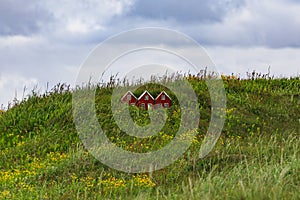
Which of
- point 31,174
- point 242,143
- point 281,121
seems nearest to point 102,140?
point 31,174

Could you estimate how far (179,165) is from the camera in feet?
33.4

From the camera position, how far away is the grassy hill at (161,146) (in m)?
7.84

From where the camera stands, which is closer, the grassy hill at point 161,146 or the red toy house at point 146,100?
the grassy hill at point 161,146

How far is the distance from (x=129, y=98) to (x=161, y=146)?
2641 millimetres

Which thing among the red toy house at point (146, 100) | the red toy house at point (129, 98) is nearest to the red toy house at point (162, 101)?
the red toy house at point (146, 100)

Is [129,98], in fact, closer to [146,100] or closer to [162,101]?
[146,100]

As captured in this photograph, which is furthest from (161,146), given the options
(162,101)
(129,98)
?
(129,98)

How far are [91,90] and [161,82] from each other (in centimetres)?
200

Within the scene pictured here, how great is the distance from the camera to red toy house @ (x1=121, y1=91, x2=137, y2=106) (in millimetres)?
13710

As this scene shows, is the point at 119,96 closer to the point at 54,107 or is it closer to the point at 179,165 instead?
the point at 54,107

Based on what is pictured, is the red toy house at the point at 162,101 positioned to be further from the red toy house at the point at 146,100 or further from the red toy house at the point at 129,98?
the red toy house at the point at 129,98

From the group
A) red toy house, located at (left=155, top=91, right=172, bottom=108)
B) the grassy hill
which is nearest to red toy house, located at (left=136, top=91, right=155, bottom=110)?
red toy house, located at (left=155, top=91, right=172, bottom=108)

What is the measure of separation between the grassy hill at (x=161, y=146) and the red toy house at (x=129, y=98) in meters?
0.39

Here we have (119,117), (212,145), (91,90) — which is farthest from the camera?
(91,90)
